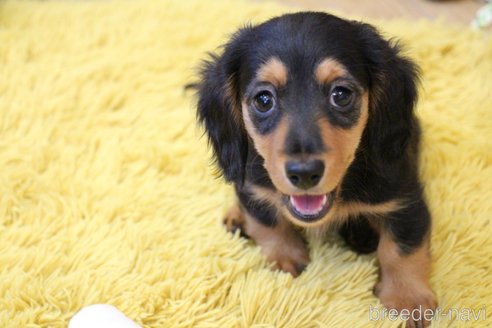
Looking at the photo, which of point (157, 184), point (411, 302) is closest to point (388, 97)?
point (411, 302)

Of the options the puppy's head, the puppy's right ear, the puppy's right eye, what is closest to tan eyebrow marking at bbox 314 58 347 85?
the puppy's head

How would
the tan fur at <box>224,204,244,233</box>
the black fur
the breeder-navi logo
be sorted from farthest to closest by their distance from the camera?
the tan fur at <box>224,204,244,233</box> → the breeder-navi logo → the black fur

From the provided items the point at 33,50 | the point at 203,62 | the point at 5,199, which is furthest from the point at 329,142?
the point at 33,50

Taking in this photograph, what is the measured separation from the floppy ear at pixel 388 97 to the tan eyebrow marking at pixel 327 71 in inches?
5.5

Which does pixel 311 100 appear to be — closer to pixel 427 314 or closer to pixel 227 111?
pixel 227 111

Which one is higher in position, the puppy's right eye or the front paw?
the puppy's right eye

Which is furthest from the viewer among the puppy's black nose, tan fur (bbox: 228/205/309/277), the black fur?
tan fur (bbox: 228/205/309/277)

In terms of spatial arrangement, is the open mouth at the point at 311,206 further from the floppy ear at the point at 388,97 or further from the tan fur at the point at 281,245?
the tan fur at the point at 281,245

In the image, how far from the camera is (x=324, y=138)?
4.42 feet

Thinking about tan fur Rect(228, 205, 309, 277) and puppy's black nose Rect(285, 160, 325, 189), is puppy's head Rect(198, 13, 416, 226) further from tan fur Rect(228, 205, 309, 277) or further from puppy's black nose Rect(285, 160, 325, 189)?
tan fur Rect(228, 205, 309, 277)

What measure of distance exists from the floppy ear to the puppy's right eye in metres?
0.26

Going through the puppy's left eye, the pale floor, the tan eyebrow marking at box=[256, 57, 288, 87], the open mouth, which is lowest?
the open mouth

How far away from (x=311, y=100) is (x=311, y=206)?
10.2 inches

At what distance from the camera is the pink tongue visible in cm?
144
